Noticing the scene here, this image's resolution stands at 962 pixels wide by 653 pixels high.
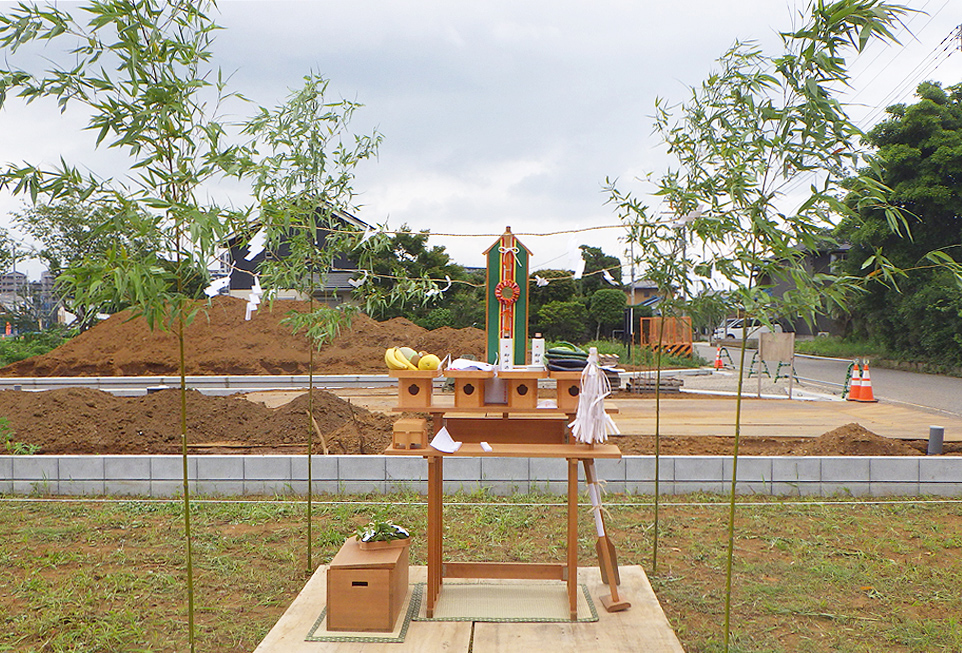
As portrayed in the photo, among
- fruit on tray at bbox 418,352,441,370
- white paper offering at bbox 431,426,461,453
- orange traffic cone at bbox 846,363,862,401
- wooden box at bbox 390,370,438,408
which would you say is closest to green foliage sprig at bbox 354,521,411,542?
white paper offering at bbox 431,426,461,453

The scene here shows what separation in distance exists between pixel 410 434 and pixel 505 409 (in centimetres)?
55

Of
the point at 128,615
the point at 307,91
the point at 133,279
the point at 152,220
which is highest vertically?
the point at 307,91

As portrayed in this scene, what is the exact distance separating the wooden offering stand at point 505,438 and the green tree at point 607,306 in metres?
20.2

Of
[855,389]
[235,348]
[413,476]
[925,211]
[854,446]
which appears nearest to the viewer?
[413,476]

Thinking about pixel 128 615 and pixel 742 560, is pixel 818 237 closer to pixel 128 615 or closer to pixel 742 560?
pixel 742 560

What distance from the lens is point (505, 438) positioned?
4.32m

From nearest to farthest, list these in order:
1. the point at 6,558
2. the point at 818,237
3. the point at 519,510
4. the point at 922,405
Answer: the point at 818,237, the point at 6,558, the point at 519,510, the point at 922,405

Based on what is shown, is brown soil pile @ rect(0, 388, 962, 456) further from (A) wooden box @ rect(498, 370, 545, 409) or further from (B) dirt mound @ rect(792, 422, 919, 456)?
(A) wooden box @ rect(498, 370, 545, 409)

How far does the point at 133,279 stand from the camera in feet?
8.34

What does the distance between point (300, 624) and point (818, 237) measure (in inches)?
127

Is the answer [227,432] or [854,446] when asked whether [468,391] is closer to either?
[227,432]

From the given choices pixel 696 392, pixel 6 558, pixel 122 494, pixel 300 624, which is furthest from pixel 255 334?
pixel 300 624

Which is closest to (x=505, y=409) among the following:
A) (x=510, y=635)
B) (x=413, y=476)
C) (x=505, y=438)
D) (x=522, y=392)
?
(x=522, y=392)

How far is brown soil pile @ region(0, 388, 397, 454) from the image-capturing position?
25.6ft
